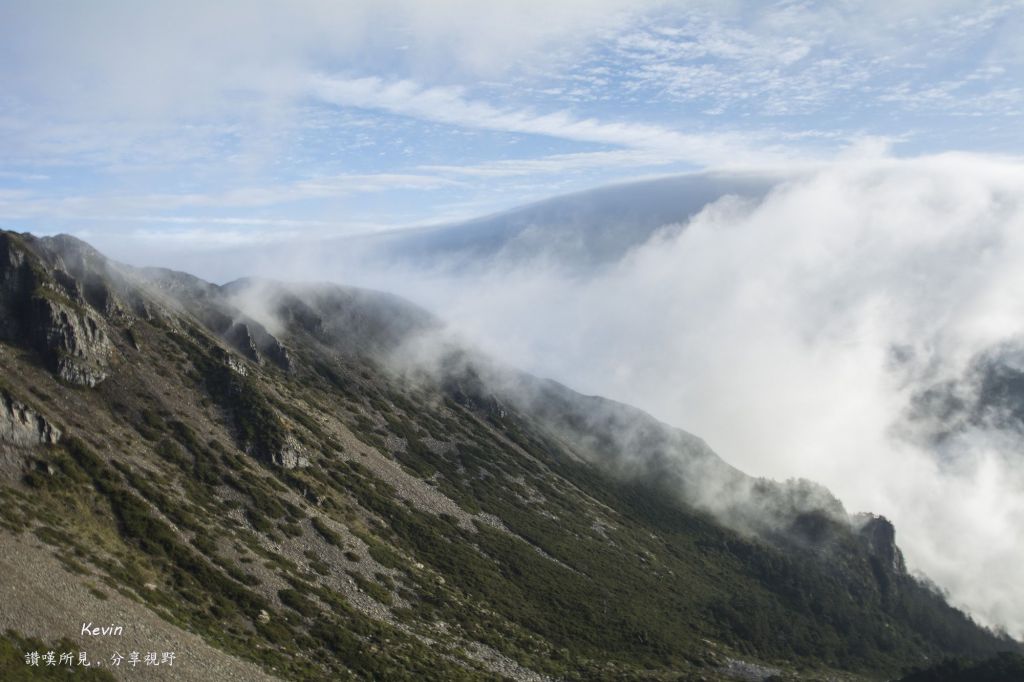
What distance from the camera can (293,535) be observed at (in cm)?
9475

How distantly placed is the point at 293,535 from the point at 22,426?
35851 mm

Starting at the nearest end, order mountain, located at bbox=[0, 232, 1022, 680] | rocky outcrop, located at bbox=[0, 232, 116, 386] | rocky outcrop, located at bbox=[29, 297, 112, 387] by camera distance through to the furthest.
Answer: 1. mountain, located at bbox=[0, 232, 1022, 680]
2. rocky outcrop, located at bbox=[29, 297, 112, 387]
3. rocky outcrop, located at bbox=[0, 232, 116, 386]

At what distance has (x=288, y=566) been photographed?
84.7 metres

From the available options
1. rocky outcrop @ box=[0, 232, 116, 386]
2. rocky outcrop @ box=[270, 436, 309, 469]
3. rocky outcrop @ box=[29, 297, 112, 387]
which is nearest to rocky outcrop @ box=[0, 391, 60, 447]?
rocky outcrop @ box=[29, 297, 112, 387]

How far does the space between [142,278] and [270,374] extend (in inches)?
1690

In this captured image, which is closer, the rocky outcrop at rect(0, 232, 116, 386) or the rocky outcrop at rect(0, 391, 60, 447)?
the rocky outcrop at rect(0, 391, 60, 447)

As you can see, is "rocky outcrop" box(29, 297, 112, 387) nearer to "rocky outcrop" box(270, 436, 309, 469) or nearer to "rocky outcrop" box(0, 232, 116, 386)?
"rocky outcrop" box(0, 232, 116, 386)

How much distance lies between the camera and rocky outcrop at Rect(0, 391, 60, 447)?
7688 centimetres

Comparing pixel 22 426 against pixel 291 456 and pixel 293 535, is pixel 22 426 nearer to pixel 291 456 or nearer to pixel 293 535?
pixel 293 535

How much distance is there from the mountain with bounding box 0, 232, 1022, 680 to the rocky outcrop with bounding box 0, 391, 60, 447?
27 centimetres

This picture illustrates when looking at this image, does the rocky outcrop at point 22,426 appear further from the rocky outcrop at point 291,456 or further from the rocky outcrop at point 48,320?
the rocky outcrop at point 291,456

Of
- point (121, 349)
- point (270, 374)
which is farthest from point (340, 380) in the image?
point (121, 349)

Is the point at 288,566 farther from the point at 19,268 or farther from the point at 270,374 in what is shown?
the point at 270,374

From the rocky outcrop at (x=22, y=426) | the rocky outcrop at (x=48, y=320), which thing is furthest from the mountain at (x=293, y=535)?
the rocky outcrop at (x=48, y=320)
